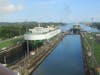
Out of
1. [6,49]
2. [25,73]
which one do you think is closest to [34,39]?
[6,49]

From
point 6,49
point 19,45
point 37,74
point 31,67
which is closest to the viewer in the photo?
point 37,74

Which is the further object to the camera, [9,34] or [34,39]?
[9,34]

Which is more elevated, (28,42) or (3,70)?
(3,70)

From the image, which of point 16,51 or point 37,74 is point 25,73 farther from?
point 16,51

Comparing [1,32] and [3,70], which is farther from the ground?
[3,70]


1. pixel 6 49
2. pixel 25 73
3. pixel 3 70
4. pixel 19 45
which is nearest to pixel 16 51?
pixel 6 49

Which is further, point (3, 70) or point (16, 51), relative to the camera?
point (16, 51)

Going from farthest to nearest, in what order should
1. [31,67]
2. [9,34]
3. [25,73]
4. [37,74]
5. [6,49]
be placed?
1. [9,34]
2. [6,49]
3. [31,67]
4. [37,74]
5. [25,73]

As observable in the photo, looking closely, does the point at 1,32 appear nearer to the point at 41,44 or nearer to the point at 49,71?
the point at 41,44

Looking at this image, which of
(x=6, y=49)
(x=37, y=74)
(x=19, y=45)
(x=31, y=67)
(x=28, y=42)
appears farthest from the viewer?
(x=19, y=45)
